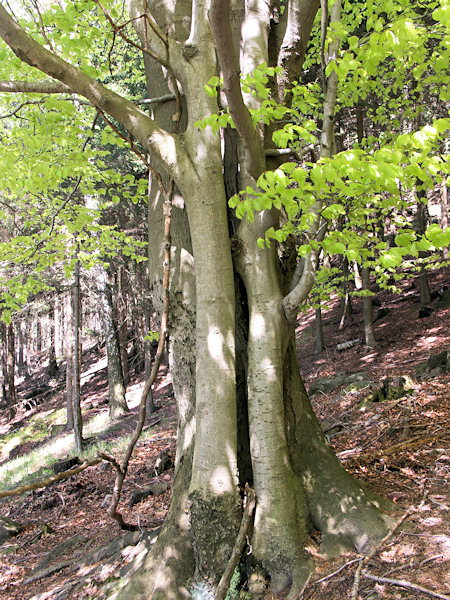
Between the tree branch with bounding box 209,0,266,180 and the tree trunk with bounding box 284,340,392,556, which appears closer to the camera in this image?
the tree branch with bounding box 209,0,266,180

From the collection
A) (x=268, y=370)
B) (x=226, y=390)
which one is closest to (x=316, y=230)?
(x=268, y=370)

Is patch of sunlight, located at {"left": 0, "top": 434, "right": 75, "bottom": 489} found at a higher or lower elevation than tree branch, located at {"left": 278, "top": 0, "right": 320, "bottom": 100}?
lower

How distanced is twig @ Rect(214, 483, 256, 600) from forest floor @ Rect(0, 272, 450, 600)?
438 mm

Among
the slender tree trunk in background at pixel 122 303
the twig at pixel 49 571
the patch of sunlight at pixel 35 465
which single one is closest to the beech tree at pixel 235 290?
the twig at pixel 49 571

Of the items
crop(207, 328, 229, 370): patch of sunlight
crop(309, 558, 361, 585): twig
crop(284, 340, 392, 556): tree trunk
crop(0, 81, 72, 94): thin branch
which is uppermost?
crop(0, 81, 72, 94): thin branch

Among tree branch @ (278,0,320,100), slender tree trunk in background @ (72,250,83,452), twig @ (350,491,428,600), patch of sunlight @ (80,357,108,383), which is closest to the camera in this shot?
twig @ (350,491,428,600)

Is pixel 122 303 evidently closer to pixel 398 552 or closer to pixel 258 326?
pixel 258 326

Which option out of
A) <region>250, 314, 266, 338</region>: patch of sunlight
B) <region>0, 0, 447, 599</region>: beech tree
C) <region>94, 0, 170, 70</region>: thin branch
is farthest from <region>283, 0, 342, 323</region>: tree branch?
<region>94, 0, 170, 70</region>: thin branch

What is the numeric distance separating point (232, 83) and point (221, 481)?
2.90 meters

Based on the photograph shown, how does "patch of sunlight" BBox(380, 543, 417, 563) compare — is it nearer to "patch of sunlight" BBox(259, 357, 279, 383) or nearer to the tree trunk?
the tree trunk

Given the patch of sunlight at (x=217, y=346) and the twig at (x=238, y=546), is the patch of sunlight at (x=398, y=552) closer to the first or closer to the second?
the twig at (x=238, y=546)

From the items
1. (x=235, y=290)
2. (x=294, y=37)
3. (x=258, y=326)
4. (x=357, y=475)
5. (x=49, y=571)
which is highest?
(x=294, y=37)

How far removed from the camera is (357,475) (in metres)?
4.47

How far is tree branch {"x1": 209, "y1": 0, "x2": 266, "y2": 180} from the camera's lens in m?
2.47
